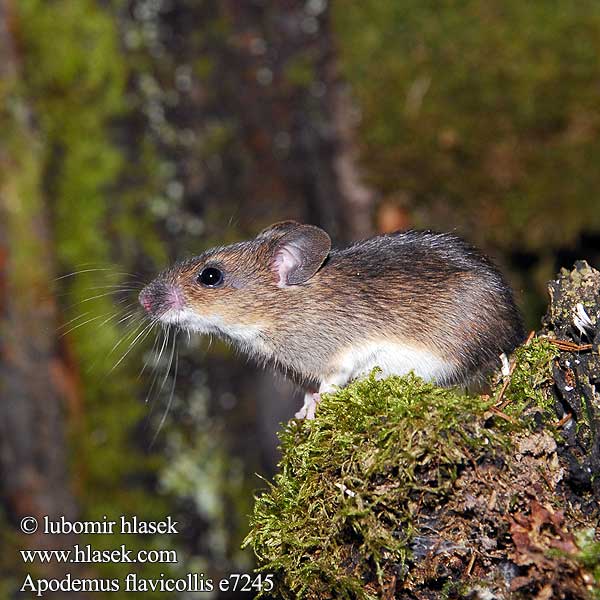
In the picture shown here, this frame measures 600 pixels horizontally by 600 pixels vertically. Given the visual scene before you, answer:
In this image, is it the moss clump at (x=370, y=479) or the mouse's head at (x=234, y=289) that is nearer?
the moss clump at (x=370, y=479)

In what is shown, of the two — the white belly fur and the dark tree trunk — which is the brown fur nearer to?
the white belly fur

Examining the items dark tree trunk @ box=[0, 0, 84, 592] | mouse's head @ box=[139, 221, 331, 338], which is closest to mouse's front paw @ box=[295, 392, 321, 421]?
mouse's head @ box=[139, 221, 331, 338]

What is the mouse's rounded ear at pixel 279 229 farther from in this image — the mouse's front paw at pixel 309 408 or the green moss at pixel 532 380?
the green moss at pixel 532 380

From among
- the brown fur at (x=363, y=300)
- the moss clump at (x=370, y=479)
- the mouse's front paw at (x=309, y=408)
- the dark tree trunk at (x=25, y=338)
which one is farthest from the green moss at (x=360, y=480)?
the dark tree trunk at (x=25, y=338)

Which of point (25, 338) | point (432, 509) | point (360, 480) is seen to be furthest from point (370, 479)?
point (25, 338)

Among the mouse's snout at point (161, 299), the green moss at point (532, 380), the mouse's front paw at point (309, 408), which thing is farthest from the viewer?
the mouse's snout at point (161, 299)

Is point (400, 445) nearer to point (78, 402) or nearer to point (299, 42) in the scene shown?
point (78, 402)

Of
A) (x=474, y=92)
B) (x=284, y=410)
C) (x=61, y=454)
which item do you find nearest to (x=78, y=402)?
(x=61, y=454)
